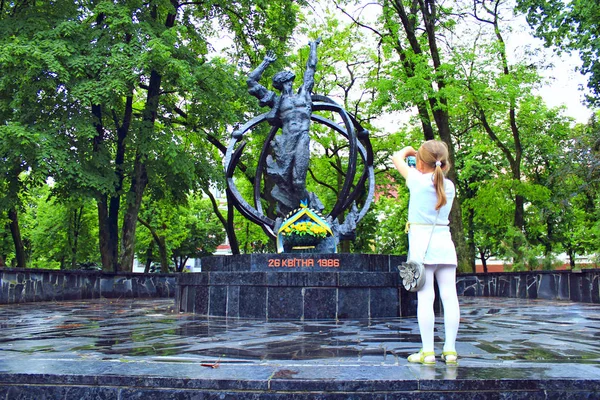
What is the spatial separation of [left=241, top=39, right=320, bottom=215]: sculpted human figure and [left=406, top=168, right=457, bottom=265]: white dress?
7.54 m

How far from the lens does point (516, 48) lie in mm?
25188

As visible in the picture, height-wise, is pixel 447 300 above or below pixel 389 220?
below

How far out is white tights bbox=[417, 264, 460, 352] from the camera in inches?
189

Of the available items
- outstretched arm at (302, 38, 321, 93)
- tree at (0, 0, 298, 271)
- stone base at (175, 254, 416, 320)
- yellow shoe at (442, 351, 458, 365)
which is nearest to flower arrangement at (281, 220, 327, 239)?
stone base at (175, 254, 416, 320)

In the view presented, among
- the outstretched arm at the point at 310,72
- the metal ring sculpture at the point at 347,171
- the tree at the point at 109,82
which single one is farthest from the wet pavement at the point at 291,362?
the tree at the point at 109,82

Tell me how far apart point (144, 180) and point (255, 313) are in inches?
483

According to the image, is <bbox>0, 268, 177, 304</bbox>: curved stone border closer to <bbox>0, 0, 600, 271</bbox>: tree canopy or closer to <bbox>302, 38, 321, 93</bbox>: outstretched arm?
<bbox>0, 0, 600, 271</bbox>: tree canopy

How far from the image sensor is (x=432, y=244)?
15.9 feet

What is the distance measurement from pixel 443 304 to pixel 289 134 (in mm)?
8143

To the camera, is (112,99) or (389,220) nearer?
(112,99)

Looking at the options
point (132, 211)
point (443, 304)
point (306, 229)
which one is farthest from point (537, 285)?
point (443, 304)

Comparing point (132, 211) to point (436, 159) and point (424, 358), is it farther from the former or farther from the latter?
point (424, 358)

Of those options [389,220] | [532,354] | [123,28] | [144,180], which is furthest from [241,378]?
[389,220]

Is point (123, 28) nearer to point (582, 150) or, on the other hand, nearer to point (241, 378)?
point (582, 150)
